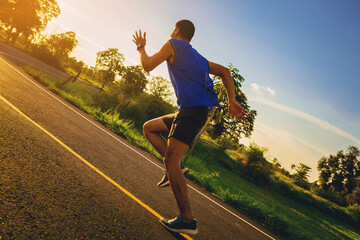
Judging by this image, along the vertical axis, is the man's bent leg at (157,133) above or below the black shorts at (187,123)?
below

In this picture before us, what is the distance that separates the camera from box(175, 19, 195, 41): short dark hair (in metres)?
2.33

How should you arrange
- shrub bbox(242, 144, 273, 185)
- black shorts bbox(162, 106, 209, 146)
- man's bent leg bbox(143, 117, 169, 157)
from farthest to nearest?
shrub bbox(242, 144, 273, 185) → man's bent leg bbox(143, 117, 169, 157) → black shorts bbox(162, 106, 209, 146)

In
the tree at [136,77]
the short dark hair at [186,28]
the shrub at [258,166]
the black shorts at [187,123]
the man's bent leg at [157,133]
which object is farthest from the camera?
the tree at [136,77]

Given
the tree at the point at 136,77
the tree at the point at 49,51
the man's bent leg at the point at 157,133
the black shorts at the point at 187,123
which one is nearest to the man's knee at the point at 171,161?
the black shorts at the point at 187,123

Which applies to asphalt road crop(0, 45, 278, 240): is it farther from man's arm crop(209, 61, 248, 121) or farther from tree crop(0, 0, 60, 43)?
tree crop(0, 0, 60, 43)

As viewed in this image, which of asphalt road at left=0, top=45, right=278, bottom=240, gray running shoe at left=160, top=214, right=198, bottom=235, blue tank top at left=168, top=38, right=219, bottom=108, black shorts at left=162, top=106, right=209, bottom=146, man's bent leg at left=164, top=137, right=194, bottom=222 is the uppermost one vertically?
blue tank top at left=168, top=38, right=219, bottom=108

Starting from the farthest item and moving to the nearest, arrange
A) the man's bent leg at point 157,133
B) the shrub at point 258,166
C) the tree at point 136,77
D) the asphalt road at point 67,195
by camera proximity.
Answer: the tree at point 136,77 → the shrub at point 258,166 → the man's bent leg at point 157,133 → the asphalt road at point 67,195

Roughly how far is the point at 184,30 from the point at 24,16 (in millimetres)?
45414

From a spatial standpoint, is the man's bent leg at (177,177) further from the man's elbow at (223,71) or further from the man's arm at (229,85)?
the man's elbow at (223,71)

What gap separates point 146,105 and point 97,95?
6104 millimetres

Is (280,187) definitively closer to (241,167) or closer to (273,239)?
(241,167)

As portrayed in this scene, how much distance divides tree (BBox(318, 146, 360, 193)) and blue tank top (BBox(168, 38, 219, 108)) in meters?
43.9

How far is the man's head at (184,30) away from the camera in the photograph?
2328 millimetres

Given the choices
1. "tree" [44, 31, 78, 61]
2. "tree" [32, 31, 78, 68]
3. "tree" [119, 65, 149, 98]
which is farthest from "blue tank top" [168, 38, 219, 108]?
"tree" [44, 31, 78, 61]
